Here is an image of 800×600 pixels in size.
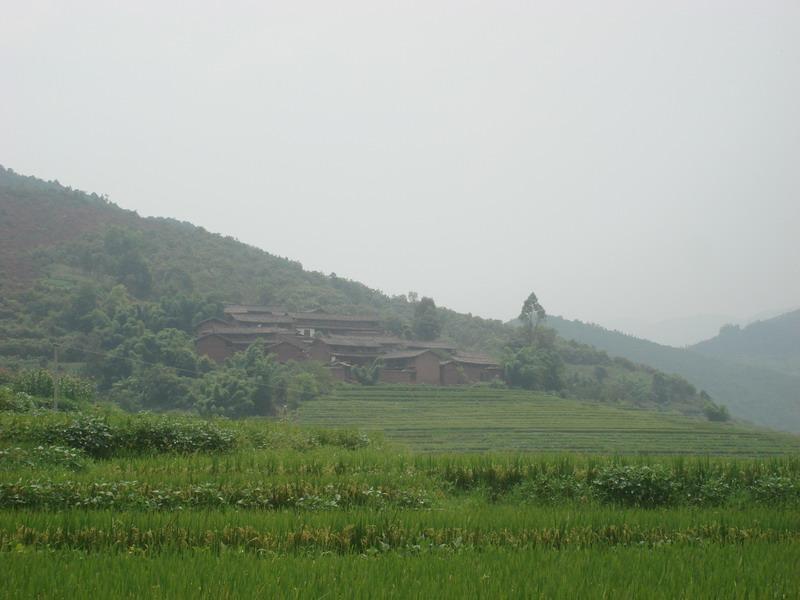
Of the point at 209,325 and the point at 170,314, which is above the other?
the point at 170,314

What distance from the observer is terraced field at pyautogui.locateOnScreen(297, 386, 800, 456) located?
30719mm

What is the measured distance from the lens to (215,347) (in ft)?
167

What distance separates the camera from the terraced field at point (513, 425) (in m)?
30.7

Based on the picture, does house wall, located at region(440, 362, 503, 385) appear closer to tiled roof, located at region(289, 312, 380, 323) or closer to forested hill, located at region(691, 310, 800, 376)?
tiled roof, located at region(289, 312, 380, 323)

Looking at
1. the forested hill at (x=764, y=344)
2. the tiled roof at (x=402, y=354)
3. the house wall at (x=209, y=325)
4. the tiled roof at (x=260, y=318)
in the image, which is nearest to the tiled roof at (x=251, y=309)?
the tiled roof at (x=260, y=318)

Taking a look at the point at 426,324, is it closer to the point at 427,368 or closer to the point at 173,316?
the point at 427,368

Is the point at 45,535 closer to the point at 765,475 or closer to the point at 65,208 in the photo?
the point at 765,475

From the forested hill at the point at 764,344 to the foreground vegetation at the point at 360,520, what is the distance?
110 meters

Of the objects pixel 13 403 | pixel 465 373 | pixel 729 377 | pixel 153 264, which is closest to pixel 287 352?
pixel 465 373

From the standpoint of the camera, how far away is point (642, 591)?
5.93 m

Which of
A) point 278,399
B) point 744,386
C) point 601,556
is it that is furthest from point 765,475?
point 744,386

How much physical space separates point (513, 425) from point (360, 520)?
28.3 m

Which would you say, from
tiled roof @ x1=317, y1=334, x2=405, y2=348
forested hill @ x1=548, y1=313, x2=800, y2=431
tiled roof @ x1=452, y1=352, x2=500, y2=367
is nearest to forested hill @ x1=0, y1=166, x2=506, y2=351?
tiled roof @ x1=317, y1=334, x2=405, y2=348

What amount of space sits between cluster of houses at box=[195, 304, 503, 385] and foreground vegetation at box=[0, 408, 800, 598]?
3398cm
